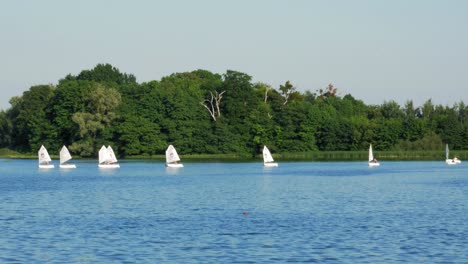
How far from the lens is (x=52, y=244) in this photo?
1179 inches

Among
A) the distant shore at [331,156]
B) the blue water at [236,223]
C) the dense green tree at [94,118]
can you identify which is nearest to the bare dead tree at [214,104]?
the distant shore at [331,156]

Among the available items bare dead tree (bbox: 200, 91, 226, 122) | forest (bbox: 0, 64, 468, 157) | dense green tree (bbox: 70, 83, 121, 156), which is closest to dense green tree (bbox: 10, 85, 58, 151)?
forest (bbox: 0, 64, 468, 157)

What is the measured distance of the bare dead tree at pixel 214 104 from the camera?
5714 inches

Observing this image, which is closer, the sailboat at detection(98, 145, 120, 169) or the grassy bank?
the sailboat at detection(98, 145, 120, 169)

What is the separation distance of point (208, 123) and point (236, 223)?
344 ft

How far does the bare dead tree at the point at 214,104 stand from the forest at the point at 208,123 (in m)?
0.17

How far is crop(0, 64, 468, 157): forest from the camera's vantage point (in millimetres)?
133625

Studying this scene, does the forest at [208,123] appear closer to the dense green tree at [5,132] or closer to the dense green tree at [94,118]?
the dense green tree at [94,118]

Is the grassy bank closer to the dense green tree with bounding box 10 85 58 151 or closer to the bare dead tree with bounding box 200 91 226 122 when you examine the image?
the bare dead tree with bounding box 200 91 226 122

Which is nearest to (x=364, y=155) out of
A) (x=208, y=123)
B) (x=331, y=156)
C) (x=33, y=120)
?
(x=331, y=156)

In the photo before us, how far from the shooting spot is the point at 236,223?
36.0 m

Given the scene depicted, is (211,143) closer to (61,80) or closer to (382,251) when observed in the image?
(61,80)

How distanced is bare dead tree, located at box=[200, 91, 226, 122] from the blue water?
82.8 metres

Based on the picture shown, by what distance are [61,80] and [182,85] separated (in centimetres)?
3192
